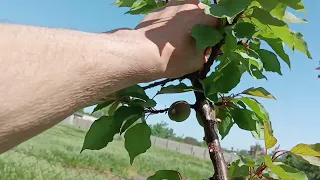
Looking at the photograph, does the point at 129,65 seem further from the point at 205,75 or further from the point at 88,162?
the point at 88,162

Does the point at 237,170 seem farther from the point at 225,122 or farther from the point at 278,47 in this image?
the point at 278,47

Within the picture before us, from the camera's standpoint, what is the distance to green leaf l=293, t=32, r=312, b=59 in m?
0.67

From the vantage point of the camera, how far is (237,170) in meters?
0.72

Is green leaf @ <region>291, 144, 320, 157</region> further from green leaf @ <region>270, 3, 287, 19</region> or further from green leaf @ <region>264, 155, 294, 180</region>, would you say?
green leaf @ <region>270, 3, 287, 19</region>

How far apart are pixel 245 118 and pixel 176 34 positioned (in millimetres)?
203

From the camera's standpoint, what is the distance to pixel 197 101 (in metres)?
0.72

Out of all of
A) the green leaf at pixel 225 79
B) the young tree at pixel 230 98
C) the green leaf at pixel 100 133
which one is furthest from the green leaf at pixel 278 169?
the green leaf at pixel 100 133

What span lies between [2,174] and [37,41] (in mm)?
2749

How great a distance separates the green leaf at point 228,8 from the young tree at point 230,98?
0.02 m

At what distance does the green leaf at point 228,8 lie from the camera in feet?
1.89

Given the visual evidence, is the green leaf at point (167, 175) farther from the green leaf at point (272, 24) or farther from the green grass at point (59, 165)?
the green grass at point (59, 165)

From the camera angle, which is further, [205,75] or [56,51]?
[205,75]

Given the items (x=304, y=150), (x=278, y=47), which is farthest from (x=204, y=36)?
(x=304, y=150)

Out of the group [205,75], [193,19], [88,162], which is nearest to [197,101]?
[205,75]
